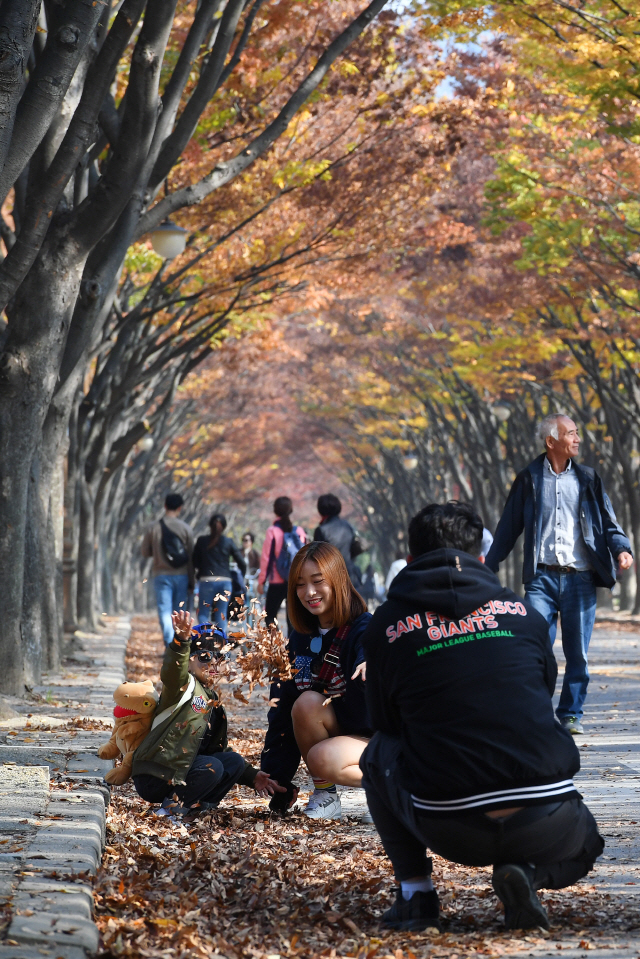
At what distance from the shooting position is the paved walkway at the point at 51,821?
327 cm

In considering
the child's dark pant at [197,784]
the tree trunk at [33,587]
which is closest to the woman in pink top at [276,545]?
the tree trunk at [33,587]

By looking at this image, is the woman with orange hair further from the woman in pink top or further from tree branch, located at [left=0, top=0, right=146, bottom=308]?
the woman in pink top

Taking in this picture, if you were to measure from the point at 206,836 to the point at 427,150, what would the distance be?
1055 cm

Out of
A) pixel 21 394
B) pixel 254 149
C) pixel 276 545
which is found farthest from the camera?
pixel 276 545

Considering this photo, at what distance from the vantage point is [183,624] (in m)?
4.77

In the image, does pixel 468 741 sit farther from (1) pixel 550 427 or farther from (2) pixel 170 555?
(2) pixel 170 555

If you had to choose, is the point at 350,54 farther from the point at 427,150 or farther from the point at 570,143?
the point at 570,143

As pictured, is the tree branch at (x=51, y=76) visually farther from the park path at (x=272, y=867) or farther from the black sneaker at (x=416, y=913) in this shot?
the black sneaker at (x=416, y=913)

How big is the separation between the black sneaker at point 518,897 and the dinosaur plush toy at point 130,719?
2.04 metres

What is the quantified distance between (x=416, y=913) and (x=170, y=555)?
9853 millimetres

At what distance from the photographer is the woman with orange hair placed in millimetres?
4914

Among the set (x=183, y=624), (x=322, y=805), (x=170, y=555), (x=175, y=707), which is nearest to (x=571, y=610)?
(x=322, y=805)

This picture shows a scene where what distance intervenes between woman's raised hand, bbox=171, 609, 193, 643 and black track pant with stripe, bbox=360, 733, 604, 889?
1.19 metres

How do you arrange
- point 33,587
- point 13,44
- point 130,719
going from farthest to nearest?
point 33,587 < point 13,44 < point 130,719
